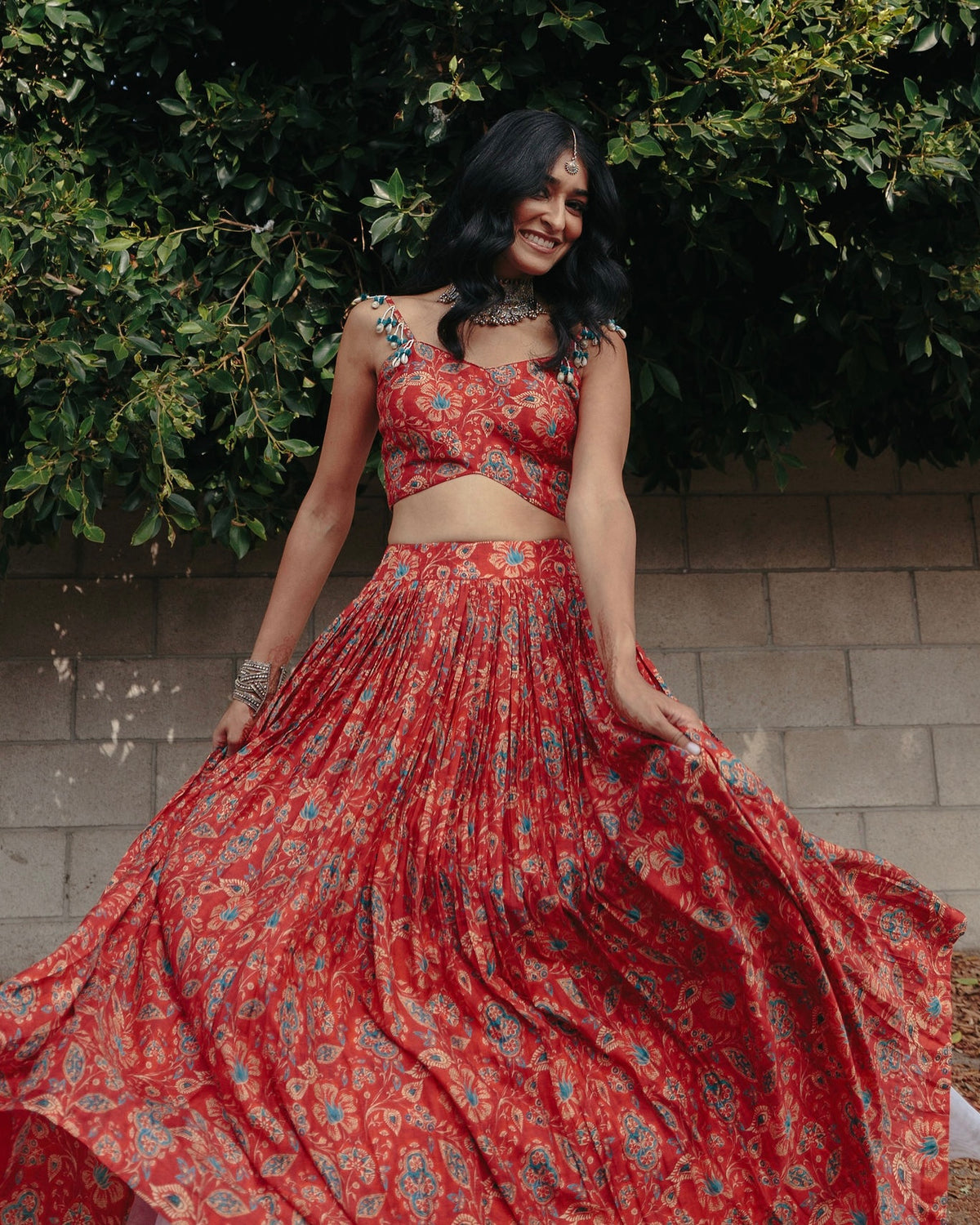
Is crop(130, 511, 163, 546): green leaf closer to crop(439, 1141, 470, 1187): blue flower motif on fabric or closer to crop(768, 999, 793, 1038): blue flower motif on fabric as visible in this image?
crop(439, 1141, 470, 1187): blue flower motif on fabric

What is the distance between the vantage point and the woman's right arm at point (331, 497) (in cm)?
222

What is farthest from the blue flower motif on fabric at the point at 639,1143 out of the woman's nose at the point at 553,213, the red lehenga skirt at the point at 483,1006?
the woman's nose at the point at 553,213

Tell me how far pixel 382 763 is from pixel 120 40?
218 centimetres

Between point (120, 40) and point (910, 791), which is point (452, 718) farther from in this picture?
point (910, 791)

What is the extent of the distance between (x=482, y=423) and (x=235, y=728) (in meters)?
0.66

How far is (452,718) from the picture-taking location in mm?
1920

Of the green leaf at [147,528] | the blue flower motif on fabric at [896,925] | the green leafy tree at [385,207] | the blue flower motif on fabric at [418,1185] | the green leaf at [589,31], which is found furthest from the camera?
the green leaf at [147,528]

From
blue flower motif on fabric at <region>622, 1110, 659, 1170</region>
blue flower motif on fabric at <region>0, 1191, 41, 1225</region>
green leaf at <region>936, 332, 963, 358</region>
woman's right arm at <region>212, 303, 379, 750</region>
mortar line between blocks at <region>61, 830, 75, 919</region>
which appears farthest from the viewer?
mortar line between blocks at <region>61, 830, 75, 919</region>

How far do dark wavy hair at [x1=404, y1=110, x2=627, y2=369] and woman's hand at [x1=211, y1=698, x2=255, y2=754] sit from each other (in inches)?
27.9

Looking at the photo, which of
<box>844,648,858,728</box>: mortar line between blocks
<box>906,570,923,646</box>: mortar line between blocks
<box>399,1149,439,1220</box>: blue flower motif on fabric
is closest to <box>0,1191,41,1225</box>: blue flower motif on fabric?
<box>399,1149,439,1220</box>: blue flower motif on fabric

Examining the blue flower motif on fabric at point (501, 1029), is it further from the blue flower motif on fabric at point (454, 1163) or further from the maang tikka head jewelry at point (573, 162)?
the maang tikka head jewelry at point (573, 162)

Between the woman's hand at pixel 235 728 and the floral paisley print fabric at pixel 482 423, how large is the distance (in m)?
0.46

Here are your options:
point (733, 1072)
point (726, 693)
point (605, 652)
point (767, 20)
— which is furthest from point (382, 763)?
point (726, 693)

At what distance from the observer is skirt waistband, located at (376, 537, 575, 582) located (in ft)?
6.71
